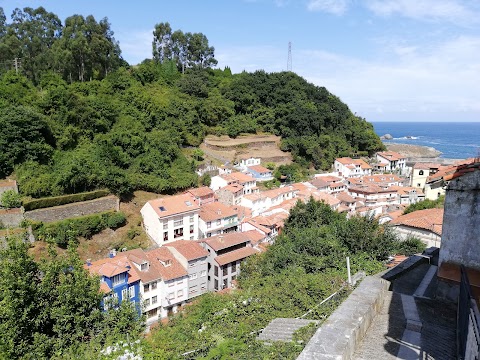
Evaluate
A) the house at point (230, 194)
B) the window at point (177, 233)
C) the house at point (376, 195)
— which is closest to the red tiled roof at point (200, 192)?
the house at point (230, 194)

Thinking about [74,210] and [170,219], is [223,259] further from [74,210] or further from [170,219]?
[74,210]

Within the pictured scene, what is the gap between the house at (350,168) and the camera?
4722 cm

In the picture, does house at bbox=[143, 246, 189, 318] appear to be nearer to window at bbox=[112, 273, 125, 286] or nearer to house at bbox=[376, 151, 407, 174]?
window at bbox=[112, 273, 125, 286]

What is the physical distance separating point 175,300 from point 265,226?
963cm

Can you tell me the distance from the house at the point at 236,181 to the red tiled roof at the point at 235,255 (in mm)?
10366

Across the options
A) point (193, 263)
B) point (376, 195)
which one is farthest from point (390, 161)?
point (193, 263)

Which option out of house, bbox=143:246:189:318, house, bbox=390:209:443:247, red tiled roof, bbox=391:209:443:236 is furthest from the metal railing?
house, bbox=143:246:189:318

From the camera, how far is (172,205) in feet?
87.4

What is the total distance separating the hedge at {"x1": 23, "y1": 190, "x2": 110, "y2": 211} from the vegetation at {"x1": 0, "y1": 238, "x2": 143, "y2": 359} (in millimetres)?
16923

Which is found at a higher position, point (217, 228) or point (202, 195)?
point (202, 195)

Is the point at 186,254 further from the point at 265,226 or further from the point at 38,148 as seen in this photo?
the point at 38,148

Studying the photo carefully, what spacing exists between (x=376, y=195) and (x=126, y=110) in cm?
2864

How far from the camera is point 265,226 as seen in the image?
27922 millimetres

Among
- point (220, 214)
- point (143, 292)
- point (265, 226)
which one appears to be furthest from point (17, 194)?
point (265, 226)
